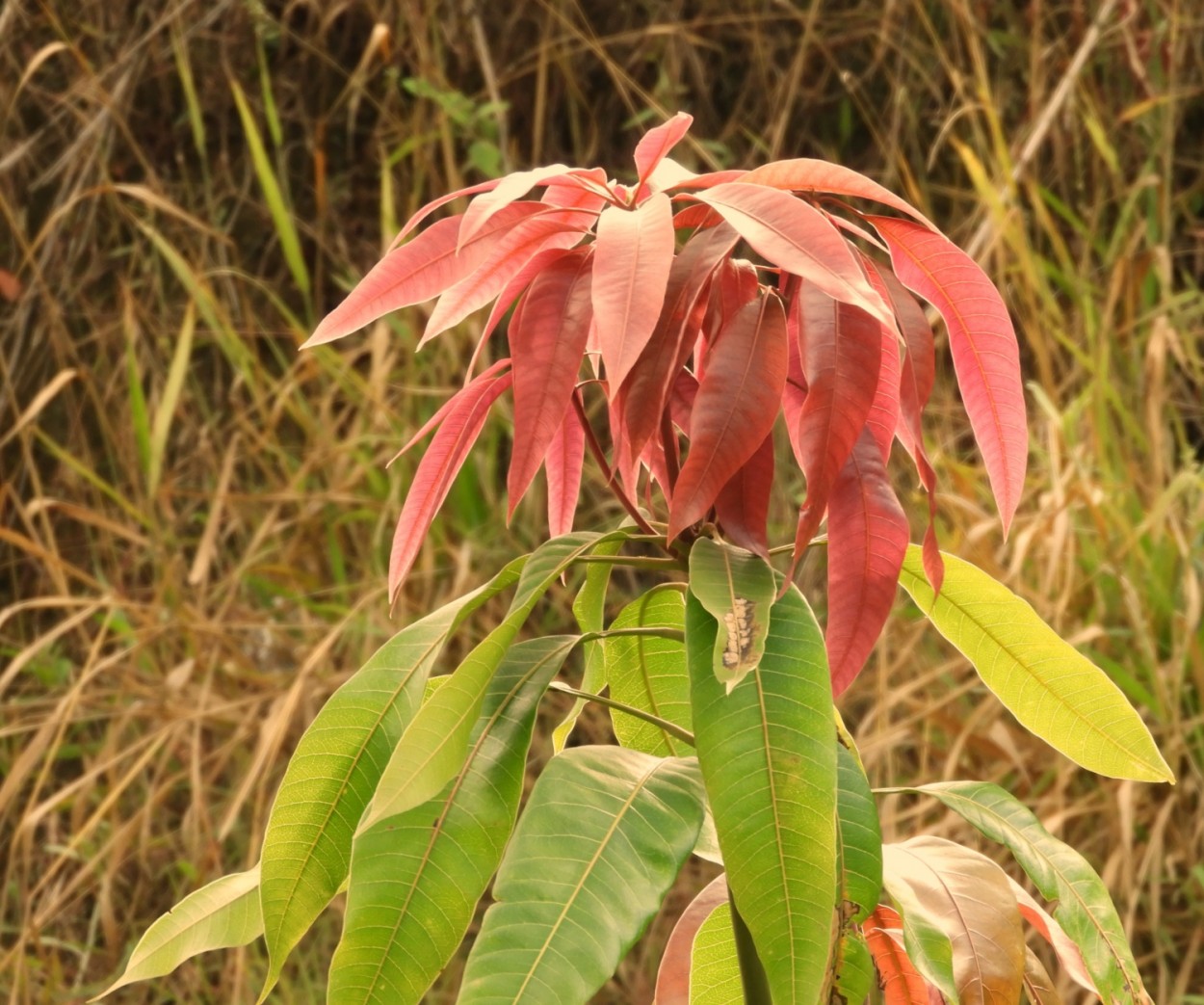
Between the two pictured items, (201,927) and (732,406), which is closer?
(732,406)

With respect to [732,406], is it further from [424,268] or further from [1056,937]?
[1056,937]

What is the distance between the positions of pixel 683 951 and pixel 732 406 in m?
0.30

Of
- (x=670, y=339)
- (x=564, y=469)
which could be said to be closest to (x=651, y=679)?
(x=564, y=469)

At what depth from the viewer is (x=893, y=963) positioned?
0.70m

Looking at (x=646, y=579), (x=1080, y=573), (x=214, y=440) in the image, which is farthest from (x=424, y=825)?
(x=214, y=440)

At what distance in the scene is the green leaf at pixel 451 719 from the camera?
1.67 feet

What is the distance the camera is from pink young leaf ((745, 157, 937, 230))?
54cm

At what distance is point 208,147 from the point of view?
2.42m

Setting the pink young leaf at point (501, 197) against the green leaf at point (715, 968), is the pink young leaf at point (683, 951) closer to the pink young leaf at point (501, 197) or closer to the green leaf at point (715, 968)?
the green leaf at point (715, 968)

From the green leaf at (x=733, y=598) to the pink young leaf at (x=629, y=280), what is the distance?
0.27 ft

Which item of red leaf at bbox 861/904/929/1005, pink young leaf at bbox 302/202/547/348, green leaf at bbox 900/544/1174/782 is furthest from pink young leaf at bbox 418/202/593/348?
red leaf at bbox 861/904/929/1005

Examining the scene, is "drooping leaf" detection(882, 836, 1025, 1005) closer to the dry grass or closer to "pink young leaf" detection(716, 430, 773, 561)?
"pink young leaf" detection(716, 430, 773, 561)

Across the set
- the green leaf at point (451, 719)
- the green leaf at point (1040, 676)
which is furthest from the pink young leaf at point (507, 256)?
the green leaf at point (1040, 676)

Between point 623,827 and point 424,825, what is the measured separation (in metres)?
0.08
